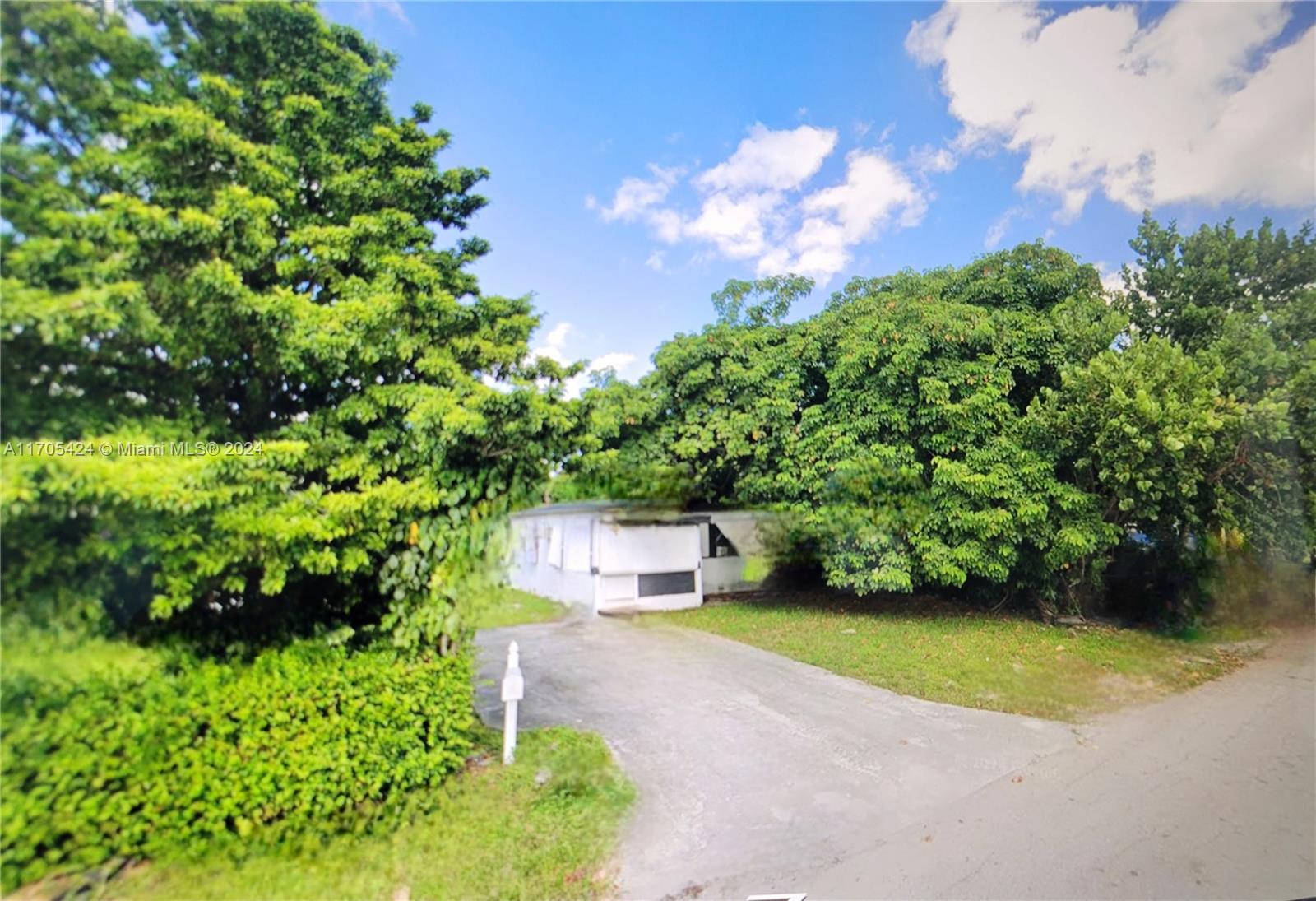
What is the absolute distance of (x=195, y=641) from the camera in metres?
2.25

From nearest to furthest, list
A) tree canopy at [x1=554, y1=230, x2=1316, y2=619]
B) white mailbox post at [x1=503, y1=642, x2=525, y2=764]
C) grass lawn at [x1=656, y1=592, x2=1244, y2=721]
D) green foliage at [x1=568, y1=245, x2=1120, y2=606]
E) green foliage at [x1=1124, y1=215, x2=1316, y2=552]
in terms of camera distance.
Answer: white mailbox post at [x1=503, y1=642, x2=525, y2=764] → grass lawn at [x1=656, y1=592, x2=1244, y2=721] → green foliage at [x1=1124, y1=215, x2=1316, y2=552] → tree canopy at [x1=554, y1=230, x2=1316, y2=619] → green foliage at [x1=568, y1=245, x2=1120, y2=606]

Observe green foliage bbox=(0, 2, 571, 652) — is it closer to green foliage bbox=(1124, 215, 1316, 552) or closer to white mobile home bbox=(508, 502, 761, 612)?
white mobile home bbox=(508, 502, 761, 612)

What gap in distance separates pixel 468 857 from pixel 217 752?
1.06 m

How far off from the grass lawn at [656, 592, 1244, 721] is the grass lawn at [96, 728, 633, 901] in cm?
316

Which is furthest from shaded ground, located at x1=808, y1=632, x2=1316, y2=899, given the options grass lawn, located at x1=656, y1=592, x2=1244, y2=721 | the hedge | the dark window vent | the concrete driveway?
the dark window vent

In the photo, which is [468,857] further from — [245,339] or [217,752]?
[245,339]

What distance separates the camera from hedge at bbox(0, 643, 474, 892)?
1742 mm

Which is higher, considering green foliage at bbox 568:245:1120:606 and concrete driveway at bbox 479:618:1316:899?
green foliage at bbox 568:245:1120:606

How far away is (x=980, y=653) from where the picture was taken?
555 cm

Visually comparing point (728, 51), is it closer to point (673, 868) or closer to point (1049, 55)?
point (1049, 55)

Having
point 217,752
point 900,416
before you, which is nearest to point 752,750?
point 217,752

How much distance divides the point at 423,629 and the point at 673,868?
1615mm

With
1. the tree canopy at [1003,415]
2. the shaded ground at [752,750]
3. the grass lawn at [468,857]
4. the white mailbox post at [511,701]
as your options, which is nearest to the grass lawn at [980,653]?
Answer: the shaded ground at [752,750]

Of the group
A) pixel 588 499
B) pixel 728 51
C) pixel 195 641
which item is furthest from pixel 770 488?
pixel 195 641
